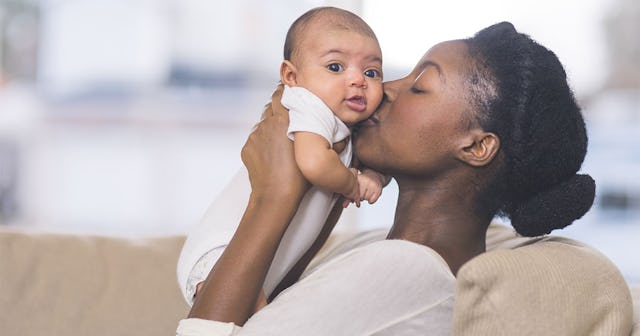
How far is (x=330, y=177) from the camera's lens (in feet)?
5.05

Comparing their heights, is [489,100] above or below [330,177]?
above

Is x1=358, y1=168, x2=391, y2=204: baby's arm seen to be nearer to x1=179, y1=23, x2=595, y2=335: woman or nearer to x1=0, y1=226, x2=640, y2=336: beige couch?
x1=179, y1=23, x2=595, y2=335: woman

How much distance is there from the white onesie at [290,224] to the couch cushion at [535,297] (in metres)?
0.41

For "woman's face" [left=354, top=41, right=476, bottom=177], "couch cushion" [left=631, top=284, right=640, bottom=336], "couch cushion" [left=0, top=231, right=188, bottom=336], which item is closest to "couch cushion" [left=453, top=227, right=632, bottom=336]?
"couch cushion" [left=631, top=284, right=640, bottom=336]

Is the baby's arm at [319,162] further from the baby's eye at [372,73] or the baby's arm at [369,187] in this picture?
the baby's eye at [372,73]

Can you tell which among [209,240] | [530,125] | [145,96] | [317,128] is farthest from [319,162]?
[145,96]

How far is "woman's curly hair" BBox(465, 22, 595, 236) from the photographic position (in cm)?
154

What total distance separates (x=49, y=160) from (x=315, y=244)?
2325 mm

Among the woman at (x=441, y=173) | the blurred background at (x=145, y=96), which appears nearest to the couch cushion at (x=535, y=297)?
the woman at (x=441, y=173)

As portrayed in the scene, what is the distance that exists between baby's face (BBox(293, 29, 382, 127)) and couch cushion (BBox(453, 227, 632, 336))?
0.41 metres

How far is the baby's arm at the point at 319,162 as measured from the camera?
60.0 inches

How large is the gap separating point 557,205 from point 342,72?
0.47 m

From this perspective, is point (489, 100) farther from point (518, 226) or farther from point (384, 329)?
point (384, 329)

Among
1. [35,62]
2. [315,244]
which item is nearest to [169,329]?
[315,244]
